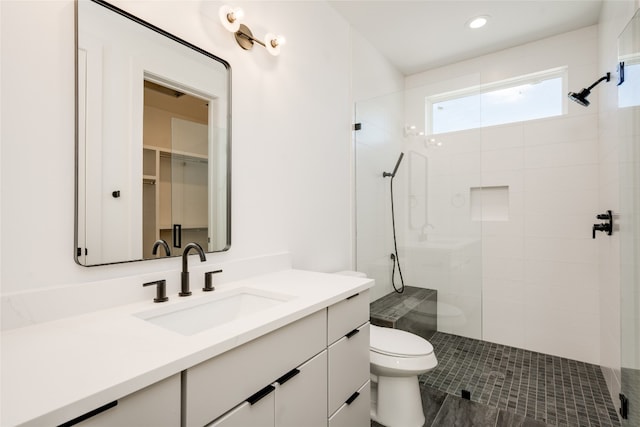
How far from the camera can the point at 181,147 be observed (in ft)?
4.33

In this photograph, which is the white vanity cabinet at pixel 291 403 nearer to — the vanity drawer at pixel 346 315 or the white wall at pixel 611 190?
the vanity drawer at pixel 346 315

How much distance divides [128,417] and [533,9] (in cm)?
325

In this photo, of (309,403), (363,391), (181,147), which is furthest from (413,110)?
(309,403)

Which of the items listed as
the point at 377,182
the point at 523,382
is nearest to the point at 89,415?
the point at 377,182

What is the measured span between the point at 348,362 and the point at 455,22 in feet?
8.58

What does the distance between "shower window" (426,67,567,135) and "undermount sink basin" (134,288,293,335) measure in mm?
2018

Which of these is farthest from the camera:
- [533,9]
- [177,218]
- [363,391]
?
[533,9]

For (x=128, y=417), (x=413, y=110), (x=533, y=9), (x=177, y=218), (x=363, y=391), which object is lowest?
(x=363, y=391)

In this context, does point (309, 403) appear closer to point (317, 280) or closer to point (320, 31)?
point (317, 280)

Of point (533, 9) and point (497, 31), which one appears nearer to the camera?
point (533, 9)

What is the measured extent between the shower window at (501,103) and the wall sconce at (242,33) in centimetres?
141

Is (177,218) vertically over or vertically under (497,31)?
under

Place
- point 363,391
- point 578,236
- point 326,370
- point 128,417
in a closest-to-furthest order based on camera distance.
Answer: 1. point 128,417
2. point 326,370
3. point 363,391
4. point 578,236

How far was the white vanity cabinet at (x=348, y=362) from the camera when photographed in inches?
48.4
